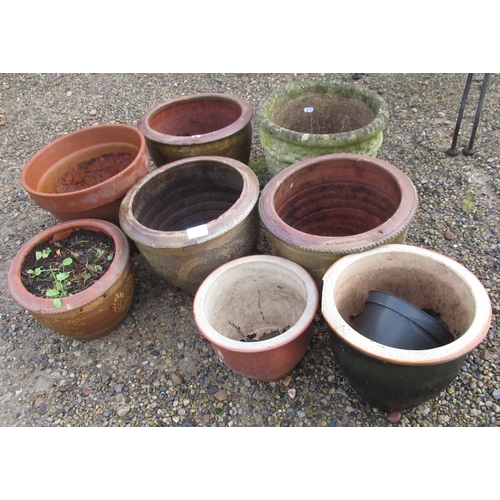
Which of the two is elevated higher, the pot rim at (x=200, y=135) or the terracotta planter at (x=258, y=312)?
the pot rim at (x=200, y=135)

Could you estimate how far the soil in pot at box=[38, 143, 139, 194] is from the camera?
340cm

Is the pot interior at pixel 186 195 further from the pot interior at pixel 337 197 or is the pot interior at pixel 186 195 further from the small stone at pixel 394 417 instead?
the small stone at pixel 394 417

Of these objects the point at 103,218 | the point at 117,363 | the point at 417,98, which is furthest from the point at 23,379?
the point at 417,98

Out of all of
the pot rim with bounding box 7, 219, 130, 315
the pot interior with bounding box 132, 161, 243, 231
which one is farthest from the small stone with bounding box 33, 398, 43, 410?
the pot interior with bounding box 132, 161, 243, 231

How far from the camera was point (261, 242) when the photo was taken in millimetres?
3352

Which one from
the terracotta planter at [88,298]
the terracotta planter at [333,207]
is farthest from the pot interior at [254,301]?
the terracotta planter at [88,298]

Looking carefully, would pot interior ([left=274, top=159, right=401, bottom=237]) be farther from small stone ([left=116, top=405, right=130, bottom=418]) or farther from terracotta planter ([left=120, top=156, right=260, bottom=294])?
small stone ([left=116, top=405, right=130, bottom=418])

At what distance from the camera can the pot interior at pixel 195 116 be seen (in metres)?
3.66

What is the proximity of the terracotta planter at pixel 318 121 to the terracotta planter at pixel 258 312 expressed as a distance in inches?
35.8

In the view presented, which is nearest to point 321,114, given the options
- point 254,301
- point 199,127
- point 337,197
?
point 337,197

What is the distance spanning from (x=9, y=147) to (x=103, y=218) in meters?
2.71

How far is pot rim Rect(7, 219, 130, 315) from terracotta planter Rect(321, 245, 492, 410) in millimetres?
1378

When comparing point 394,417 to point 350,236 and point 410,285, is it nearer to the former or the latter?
point 410,285

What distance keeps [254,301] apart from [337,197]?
948 millimetres
